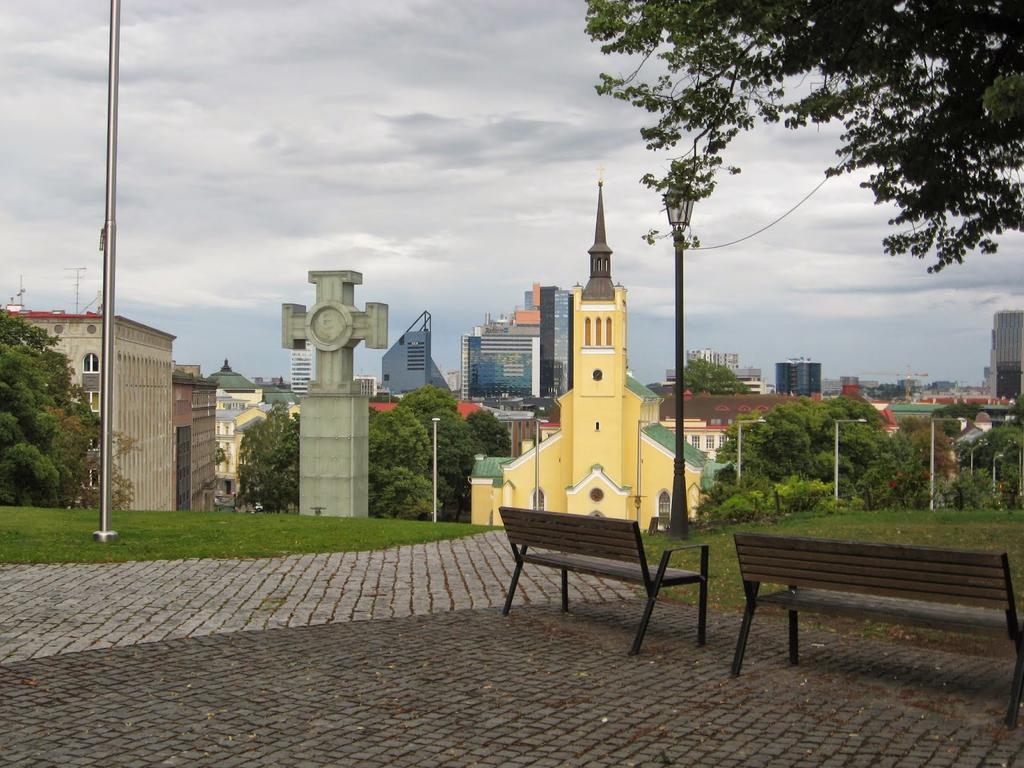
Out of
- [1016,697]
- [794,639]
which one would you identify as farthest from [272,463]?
[1016,697]

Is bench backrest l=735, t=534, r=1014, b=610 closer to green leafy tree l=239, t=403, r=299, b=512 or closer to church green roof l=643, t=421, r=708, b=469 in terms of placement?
green leafy tree l=239, t=403, r=299, b=512

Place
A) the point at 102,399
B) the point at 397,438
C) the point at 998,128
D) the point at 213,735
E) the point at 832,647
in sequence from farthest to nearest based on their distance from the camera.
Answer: the point at 397,438, the point at 102,399, the point at 998,128, the point at 832,647, the point at 213,735

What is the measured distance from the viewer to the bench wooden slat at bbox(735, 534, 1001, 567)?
6.31m

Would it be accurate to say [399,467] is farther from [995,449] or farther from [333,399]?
[995,449]

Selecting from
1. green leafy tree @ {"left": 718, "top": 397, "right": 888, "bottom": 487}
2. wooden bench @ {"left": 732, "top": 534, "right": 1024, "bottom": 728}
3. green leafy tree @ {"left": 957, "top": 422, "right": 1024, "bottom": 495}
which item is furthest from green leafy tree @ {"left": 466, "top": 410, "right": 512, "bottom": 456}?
wooden bench @ {"left": 732, "top": 534, "right": 1024, "bottom": 728}

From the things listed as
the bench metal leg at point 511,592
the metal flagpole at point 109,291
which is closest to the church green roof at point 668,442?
the metal flagpole at point 109,291

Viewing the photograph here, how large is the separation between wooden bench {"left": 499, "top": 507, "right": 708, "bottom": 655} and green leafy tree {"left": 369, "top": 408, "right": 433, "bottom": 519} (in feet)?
176

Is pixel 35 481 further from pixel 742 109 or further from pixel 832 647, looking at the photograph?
pixel 832 647

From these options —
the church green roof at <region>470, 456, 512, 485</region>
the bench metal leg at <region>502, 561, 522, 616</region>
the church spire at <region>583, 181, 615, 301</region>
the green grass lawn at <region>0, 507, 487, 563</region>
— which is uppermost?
the church spire at <region>583, 181, 615, 301</region>

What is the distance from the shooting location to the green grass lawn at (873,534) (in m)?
10.8

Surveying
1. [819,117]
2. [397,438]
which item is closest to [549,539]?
[819,117]

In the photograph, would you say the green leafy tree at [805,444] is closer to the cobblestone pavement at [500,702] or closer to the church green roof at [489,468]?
the church green roof at [489,468]

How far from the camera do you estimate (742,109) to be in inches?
498

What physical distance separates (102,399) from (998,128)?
10296 millimetres
